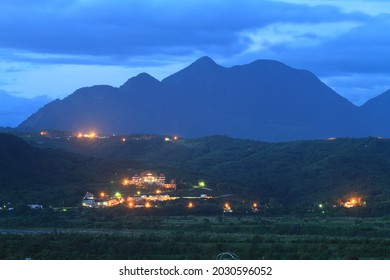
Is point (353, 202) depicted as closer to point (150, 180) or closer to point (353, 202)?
point (353, 202)

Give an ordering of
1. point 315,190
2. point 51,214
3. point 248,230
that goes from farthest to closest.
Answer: point 315,190
point 51,214
point 248,230

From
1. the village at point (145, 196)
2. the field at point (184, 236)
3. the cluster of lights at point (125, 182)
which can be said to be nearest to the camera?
the field at point (184, 236)

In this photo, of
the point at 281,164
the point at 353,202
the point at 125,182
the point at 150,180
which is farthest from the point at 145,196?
the point at 281,164

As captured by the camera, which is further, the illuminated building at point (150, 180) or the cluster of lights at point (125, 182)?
the cluster of lights at point (125, 182)

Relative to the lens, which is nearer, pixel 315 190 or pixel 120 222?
pixel 120 222

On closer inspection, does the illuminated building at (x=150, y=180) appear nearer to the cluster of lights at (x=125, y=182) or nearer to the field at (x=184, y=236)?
the cluster of lights at (x=125, y=182)

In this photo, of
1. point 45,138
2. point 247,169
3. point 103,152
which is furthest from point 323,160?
point 45,138

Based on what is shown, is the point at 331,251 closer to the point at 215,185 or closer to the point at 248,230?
the point at 248,230

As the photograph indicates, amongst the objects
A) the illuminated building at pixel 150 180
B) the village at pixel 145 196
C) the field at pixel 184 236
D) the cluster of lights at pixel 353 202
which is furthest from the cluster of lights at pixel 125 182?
the cluster of lights at pixel 353 202

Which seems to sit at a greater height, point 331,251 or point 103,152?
point 103,152
